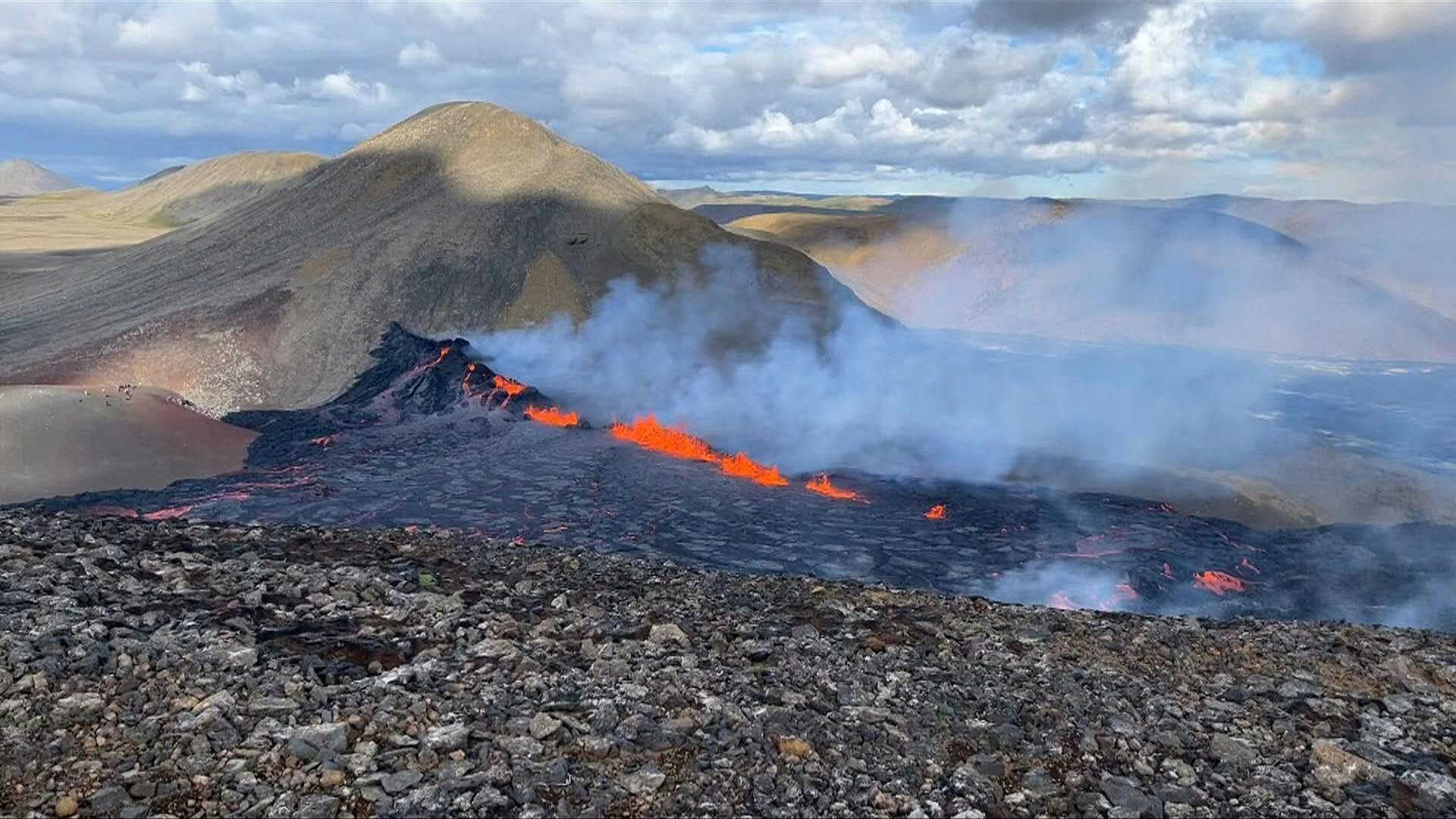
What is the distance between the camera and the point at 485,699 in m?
8.41

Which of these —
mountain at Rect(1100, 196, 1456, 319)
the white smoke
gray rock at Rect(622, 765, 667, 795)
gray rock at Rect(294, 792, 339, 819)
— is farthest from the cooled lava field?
mountain at Rect(1100, 196, 1456, 319)

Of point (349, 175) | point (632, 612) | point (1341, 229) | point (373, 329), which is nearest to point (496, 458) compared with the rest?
point (373, 329)

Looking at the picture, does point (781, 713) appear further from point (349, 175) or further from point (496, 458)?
point (349, 175)

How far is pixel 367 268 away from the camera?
5178 cm

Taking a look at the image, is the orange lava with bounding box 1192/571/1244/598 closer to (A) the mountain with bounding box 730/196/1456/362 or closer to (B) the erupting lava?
(B) the erupting lava

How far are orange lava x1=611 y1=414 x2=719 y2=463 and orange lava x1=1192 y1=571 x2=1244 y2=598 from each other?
15.7 m

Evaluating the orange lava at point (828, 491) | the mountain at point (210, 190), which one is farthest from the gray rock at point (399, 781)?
the mountain at point (210, 190)

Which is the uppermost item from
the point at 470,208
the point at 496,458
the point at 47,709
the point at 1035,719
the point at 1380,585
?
the point at 470,208

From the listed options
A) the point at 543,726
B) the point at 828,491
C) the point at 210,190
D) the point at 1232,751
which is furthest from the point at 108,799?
the point at 210,190

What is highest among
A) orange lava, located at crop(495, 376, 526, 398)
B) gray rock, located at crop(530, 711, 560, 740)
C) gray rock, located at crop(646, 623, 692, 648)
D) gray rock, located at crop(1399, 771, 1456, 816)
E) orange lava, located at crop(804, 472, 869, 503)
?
gray rock, located at crop(530, 711, 560, 740)

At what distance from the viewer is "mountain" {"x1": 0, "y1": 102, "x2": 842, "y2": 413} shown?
45375 millimetres

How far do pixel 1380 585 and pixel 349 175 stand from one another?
2344 inches

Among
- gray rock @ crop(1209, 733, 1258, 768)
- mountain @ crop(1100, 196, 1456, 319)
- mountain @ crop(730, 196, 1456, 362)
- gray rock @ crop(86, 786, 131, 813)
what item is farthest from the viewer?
mountain @ crop(1100, 196, 1456, 319)

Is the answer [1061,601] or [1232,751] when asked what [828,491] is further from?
[1232,751]
